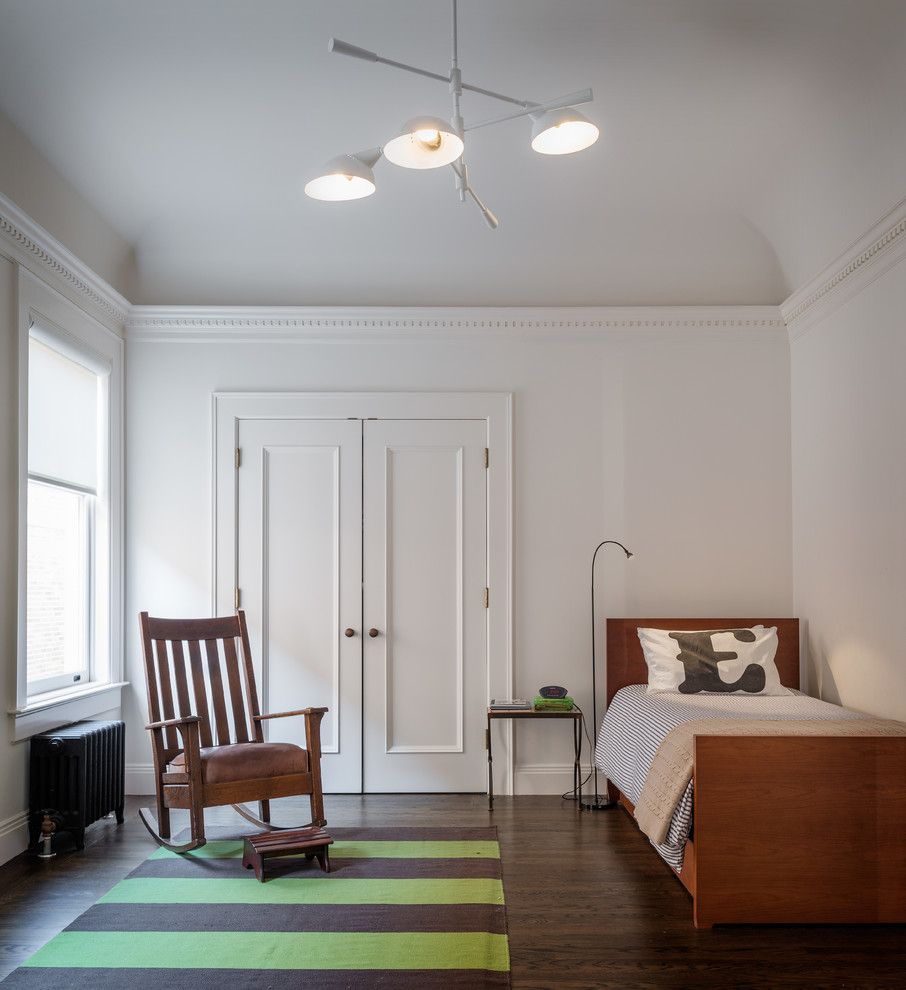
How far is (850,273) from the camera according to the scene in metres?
4.39

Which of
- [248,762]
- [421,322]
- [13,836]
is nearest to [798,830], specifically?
[248,762]

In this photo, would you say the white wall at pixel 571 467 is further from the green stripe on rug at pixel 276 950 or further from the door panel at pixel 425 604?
the green stripe on rug at pixel 276 950

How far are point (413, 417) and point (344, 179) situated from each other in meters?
2.23

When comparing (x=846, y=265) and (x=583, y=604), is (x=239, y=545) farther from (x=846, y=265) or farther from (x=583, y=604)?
(x=846, y=265)

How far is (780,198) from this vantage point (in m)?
4.91

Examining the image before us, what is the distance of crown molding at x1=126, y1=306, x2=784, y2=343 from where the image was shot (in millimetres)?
5285

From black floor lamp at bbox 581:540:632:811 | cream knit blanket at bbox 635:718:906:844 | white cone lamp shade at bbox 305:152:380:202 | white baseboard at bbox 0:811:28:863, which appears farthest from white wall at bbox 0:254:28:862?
black floor lamp at bbox 581:540:632:811

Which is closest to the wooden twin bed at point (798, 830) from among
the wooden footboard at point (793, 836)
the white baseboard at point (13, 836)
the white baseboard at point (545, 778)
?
the wooden footboard at point (793, 836)

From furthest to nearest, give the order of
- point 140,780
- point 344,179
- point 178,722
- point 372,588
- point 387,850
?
point 372,588, point 140,780, point 387,850, point 178,722, point 344,179

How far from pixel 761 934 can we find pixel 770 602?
2355 millimetres

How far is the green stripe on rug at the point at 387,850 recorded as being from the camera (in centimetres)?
397

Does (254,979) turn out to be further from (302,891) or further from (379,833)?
(379,833)

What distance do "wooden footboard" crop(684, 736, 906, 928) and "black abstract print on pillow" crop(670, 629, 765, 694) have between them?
1352 millimetres

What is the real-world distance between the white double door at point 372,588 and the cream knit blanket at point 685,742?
5.71 feet
